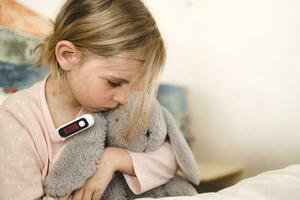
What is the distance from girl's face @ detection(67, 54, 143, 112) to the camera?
2.51 feet

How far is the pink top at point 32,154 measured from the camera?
28.0 inches

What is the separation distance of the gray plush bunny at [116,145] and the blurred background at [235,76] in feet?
1.51

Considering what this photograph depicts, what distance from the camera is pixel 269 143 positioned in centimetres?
133

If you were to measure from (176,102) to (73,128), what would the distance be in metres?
0.78

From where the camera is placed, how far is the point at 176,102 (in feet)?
4.90

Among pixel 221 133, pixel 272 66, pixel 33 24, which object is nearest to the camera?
pixel 33 24

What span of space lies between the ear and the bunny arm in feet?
0.42

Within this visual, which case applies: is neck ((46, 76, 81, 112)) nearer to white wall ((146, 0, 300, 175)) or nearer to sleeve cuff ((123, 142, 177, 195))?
sleeve cuff ((123, 142, 177, 195))

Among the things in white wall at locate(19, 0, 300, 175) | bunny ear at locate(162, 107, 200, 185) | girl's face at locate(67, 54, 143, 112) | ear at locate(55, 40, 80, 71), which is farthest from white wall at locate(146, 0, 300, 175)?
ear at locate(55, 40, 80, 71)

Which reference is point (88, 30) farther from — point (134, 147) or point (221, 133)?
point (221, 133)

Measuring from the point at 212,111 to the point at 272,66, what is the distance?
32 cm

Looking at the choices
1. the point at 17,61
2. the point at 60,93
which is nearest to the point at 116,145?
the point at 60,93

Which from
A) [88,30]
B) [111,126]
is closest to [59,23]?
[88,30]

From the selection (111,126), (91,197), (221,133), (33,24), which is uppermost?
(33,24)
